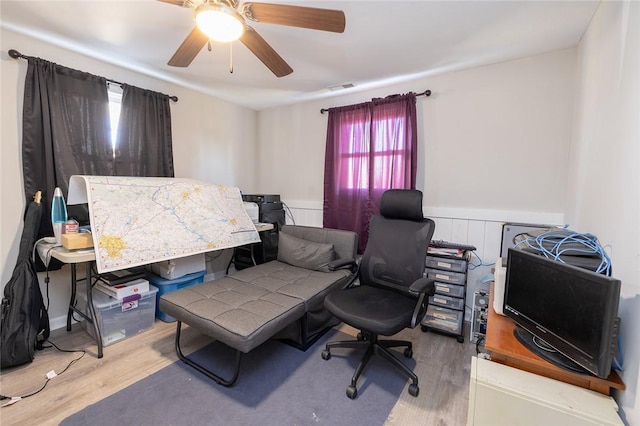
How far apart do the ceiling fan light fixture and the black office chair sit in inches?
57.5

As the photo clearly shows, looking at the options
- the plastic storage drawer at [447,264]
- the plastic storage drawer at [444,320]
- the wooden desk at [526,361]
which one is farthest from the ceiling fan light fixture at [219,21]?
the plastic storage drawer at [444,320]

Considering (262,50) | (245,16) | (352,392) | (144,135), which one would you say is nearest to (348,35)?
(262,50)

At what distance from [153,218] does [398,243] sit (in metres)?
1.97

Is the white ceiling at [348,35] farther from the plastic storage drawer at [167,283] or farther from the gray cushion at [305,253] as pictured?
the plastic storage drawer at [167,283]

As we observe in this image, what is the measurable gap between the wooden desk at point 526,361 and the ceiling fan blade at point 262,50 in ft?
6.39

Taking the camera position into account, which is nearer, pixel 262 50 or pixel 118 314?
pixel 262 50

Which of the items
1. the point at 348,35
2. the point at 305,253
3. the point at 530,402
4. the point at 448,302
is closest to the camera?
the point at 530,402

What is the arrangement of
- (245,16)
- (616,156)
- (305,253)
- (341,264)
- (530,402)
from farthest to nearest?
(305,253) → (341,264) → (245,16) → (616,156) → (530,402)

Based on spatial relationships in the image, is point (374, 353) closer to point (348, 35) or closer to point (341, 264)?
point (341, 264)

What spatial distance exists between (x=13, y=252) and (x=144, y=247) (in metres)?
1.05

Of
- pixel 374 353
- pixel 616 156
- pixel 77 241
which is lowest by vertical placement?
pixel 374 353

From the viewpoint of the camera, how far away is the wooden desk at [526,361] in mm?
1005

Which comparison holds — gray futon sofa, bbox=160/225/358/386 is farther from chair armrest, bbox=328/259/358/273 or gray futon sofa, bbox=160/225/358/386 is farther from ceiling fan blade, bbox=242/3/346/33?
ceiling fan blade, bbox=242/3/346/33

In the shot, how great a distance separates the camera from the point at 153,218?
225 cm
